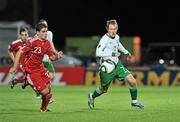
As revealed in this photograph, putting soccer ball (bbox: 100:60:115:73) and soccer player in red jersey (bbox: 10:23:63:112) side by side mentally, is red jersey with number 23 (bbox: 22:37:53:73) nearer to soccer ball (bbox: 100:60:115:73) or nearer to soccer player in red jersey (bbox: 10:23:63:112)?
soccer player in red jersey (bbox: 10:23:63:112)

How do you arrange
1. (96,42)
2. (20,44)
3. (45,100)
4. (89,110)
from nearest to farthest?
(45,100), (89,110), (20,44), (96,42)

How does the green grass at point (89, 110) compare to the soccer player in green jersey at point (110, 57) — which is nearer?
the green grass at point (89, 110)

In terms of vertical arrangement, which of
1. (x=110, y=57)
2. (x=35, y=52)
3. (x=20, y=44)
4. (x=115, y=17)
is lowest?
(x=115, y=17)

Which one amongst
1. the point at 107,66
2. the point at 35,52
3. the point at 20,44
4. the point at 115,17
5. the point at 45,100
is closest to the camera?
the point at 45,100

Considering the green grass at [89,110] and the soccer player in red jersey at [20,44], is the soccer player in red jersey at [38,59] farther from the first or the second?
the soccer player in red jersey at [20,44]

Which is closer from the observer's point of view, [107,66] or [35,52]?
[35,52]

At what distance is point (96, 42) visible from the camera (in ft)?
169

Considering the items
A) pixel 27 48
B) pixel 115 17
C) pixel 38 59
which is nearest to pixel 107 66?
pixel 38 59

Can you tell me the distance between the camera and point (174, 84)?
34750 millimetres

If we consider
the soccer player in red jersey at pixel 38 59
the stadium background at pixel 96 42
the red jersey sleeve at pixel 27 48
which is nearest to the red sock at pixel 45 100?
the soccer player in red jersey at pixel 38 59

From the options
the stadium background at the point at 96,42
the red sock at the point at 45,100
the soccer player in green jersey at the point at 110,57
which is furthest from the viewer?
the stadium background at the point at 96,42

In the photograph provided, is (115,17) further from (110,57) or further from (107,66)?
(107,66)

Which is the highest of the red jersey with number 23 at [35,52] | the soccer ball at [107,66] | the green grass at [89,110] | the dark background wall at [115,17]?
the red jersey with number 23 at [35,52]

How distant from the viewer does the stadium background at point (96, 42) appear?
22.4 metres
